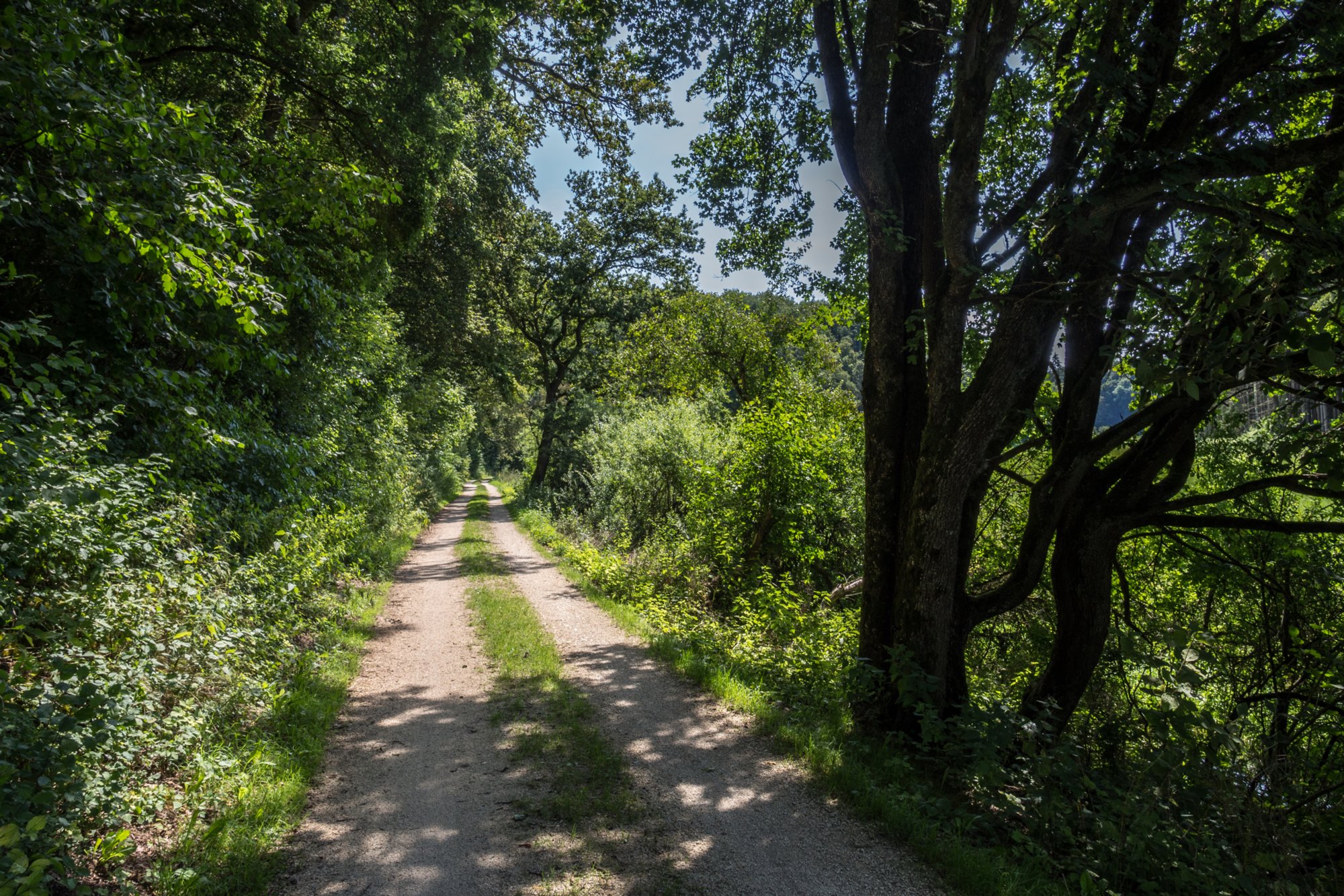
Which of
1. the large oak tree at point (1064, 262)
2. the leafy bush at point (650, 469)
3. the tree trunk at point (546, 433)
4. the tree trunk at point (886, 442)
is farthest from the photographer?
the tree trunk at point (546, 433)

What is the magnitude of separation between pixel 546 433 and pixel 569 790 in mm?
24714

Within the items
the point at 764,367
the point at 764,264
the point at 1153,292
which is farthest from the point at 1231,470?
the point at 764,367

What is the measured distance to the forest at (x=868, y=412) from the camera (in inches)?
148

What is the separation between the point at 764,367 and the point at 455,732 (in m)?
18.5

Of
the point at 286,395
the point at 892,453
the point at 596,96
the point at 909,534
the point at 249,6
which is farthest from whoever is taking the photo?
the point at 596,96

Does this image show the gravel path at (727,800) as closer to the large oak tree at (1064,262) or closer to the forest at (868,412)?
the forest at (868,412)

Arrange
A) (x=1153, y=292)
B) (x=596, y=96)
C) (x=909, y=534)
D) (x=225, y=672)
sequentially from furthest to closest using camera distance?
(x=596, y=96) < (x=909, y=534) < (x=225, y=672) < (x=1153, y=292)

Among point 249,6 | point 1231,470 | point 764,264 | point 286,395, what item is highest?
point 249,6

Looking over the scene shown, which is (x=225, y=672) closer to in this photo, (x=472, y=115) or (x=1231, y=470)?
(x=1231, y=470)

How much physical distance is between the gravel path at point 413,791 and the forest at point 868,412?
291 millimetres

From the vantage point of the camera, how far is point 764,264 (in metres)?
9.04

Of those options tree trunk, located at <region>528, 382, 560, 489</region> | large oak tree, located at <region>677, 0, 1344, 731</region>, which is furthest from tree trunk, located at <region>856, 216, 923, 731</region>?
tree trunk, located at <region>528, 382, 560, 489</region>

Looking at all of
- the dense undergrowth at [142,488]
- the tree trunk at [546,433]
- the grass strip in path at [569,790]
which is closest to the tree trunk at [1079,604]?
the grass strip in path at [569,790]

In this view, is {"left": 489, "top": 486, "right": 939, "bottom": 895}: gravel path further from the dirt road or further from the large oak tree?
the large oak tree
